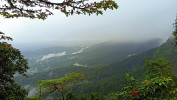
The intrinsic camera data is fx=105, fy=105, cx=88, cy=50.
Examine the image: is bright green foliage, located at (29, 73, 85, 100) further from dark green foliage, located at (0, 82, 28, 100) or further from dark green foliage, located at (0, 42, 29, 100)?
dark green foliage, located at (0, 42, 29, 100)

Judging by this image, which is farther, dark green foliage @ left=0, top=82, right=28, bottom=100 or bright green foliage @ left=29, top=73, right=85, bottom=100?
bright green foliage @ left=29, top=73, right=85, bottom=100

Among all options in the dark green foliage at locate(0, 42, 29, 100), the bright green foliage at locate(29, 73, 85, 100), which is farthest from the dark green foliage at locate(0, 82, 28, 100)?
the bright green foliage at locate(29, 73, 85, 100)

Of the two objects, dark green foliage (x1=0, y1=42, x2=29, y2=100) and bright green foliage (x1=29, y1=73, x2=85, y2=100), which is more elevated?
dark green foliage (x1=0, y1=42, x2=29, y2=100)

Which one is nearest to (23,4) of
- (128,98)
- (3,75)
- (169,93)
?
(128,98)

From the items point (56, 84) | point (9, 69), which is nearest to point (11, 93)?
point (9, 69)

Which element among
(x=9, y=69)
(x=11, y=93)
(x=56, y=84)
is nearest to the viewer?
(x=11, y=93)

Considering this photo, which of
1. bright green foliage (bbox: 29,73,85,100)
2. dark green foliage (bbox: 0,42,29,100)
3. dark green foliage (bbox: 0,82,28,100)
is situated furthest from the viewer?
bright green foliage (bbox: 29,73,85,100)

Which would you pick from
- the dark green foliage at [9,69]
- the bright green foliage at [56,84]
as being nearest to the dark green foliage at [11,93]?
the dark green foliage at [9,69]

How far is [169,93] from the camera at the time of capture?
384 cm

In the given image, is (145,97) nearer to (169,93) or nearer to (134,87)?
(134,87)

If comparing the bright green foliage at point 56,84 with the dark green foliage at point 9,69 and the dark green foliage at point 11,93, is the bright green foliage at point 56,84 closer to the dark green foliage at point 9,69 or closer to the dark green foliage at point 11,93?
the dark green foliage at point 11,93

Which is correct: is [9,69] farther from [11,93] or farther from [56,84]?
[56,84]

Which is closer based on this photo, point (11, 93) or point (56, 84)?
point (11, 93)

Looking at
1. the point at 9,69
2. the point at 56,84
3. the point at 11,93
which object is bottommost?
the point at 56,84
